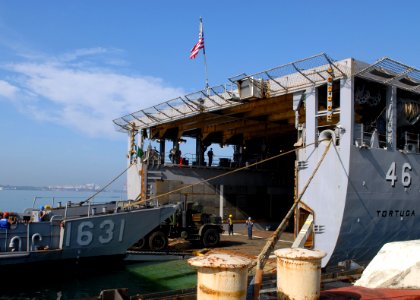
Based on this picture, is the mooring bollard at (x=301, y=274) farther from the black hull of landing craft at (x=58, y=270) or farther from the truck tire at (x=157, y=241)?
the truck tire at (x=157, y=241)

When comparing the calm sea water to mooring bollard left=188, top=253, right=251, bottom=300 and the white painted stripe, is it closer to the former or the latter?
the white painted stripe

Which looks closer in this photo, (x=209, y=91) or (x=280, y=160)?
(x=209, y=91)

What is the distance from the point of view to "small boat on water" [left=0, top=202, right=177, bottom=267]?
50.3 feet

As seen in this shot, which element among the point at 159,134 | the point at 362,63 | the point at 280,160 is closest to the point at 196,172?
the point at 159,134

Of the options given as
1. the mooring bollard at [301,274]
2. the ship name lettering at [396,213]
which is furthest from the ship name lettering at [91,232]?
the mooring bollard at [301,274]

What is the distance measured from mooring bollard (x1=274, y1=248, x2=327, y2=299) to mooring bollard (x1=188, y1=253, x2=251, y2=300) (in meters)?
1.38

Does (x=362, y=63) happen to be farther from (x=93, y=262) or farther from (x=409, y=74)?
(x=93, y=262)

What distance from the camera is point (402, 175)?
16.6m

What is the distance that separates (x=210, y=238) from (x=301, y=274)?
1278cm

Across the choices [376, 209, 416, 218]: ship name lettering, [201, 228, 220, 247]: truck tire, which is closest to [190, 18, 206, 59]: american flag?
[201, 228, 220, 247]: truck tire

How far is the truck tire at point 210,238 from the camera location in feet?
65.5

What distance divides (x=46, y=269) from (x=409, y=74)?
1566 centimetres

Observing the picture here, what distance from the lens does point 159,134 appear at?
27891 millimetres

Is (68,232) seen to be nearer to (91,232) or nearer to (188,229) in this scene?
(91,232)
